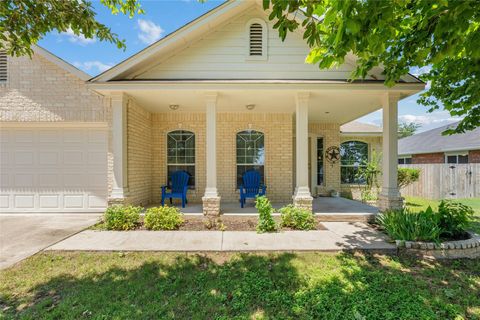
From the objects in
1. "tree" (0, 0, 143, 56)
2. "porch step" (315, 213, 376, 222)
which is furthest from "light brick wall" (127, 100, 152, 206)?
"porch step" (315, 213, 376, 222)

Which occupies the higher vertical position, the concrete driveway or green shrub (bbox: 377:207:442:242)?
green shrub (bbox: 377:207:442:242)

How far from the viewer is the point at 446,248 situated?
12.8ft

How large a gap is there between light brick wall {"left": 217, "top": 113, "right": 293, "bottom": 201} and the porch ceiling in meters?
0.32

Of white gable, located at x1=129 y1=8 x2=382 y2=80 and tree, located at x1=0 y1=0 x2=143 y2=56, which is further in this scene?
white gable, located at x1=129 y1=8 x2=382 y2=80

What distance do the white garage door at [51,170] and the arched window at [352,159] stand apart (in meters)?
8.75

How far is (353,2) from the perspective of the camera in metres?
2.09

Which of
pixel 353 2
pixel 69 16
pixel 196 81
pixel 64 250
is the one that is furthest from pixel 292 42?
pixel 64 250

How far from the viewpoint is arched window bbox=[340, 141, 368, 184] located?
994cm

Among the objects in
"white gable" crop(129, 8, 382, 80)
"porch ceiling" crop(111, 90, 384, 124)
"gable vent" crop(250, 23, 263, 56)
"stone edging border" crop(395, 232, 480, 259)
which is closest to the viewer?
"stone edging border" crop(395, 232, 480, 259)

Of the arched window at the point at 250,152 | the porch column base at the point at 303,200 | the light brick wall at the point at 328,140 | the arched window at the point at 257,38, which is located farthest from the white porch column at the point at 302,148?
the light brick wall at the point at 328,140

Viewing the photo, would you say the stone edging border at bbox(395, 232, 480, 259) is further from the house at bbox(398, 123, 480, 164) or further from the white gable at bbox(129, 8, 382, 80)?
the house at bbox(398, 123, 480, 164)

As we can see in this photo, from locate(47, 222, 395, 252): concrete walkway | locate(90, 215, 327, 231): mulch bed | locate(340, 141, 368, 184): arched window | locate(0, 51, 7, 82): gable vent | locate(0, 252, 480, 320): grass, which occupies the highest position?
locate(0, 51, 7, 82): gable vent

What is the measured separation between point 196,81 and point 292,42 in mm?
2685

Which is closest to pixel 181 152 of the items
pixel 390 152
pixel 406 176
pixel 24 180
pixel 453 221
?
pixel 24 180
